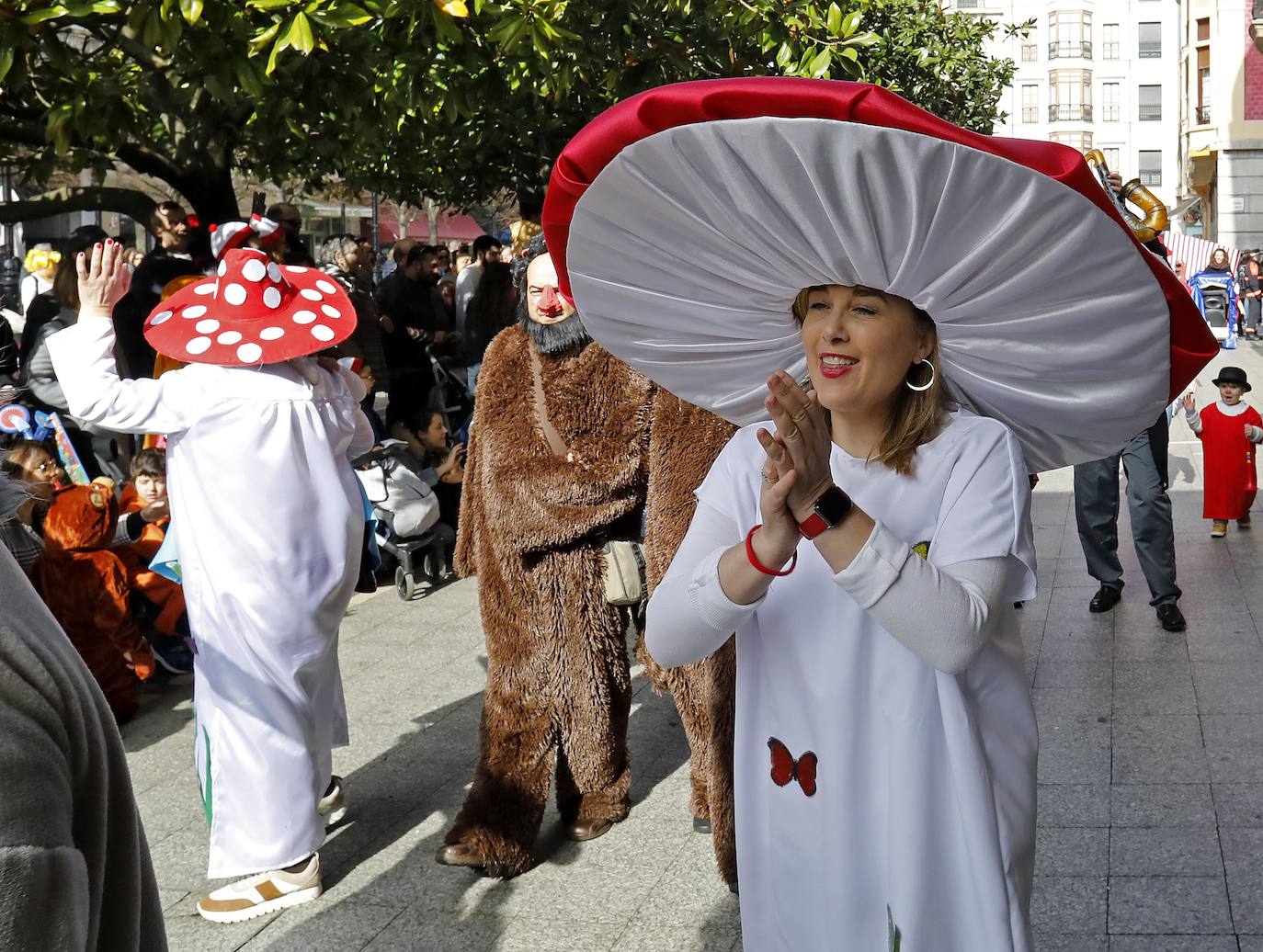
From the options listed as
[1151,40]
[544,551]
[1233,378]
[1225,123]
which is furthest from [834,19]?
[1151,40]

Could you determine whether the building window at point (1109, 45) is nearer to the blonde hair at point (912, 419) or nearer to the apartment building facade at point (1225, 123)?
the apartment building facade at point (1225, 123)

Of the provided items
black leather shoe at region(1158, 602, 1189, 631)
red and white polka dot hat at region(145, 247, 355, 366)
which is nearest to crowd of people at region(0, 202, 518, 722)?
red and white polka dot hat at region(145, 247, 355, 366)

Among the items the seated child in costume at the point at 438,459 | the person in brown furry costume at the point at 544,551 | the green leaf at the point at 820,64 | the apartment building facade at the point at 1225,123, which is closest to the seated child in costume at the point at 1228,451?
the green leaf at the point at 820,64

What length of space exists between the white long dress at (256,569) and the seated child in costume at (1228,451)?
6.36 metres

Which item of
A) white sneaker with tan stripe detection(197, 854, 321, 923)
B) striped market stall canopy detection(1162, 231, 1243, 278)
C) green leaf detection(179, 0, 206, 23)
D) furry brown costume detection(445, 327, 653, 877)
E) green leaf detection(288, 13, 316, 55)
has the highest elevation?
green leaf detection(179, 0, 206, 23)

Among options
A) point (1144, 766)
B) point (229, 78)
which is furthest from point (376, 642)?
point (1144, 766)

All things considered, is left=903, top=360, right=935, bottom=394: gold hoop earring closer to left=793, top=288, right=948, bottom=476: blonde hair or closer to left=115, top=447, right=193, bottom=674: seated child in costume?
left=793, top=288, right=948, bottom=476: blonde hair

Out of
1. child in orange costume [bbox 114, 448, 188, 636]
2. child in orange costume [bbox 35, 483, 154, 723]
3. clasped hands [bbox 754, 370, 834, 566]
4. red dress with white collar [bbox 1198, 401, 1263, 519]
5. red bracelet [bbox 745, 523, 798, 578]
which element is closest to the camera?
clasped hands [bbox 754, 370, 834, 566]

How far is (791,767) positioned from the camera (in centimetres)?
236

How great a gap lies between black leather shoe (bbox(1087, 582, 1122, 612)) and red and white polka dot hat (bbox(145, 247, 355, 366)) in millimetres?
4417

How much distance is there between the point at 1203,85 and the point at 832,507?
53202 mm

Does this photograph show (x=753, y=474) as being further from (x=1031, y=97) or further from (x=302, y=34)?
(x=1031, y=97)

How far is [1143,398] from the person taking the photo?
2.44 metres

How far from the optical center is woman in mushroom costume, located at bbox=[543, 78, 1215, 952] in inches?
82.3
